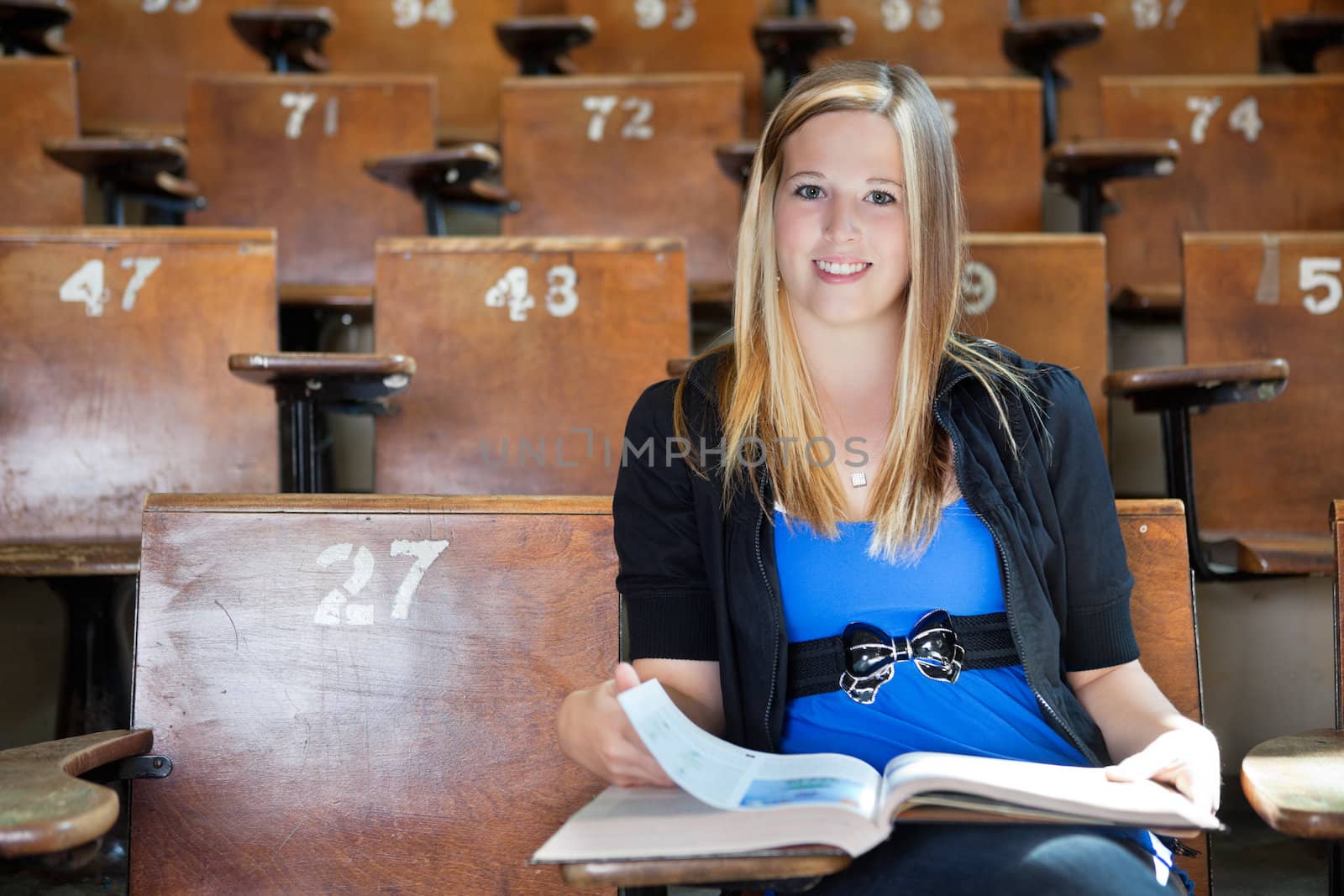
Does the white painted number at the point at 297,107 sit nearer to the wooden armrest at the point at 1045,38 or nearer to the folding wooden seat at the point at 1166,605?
the wooden armrest at the point at 1045,38

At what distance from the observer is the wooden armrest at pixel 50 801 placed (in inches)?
17.4

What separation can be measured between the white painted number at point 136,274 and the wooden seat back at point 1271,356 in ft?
3.11

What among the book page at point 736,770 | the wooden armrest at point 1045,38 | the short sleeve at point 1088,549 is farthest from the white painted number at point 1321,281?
the book page at point 736,770

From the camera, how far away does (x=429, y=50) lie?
190cm

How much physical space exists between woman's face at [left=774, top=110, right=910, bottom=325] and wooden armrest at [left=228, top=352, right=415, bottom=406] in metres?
0.41

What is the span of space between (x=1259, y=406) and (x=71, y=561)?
1.01 m

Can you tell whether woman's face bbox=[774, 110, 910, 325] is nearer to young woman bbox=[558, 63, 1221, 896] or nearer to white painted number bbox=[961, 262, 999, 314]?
young woman bbox=[558, 63, 1221, 896]

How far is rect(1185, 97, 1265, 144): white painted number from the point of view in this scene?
1466 millimetres

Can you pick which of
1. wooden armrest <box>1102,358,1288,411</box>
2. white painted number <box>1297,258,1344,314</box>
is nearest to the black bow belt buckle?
wooden armrest <box>1102,358,1288,411</box>

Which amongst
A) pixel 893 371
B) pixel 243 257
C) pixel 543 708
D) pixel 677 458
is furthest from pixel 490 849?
pixel 243 257

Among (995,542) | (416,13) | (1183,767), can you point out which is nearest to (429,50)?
(416,13)

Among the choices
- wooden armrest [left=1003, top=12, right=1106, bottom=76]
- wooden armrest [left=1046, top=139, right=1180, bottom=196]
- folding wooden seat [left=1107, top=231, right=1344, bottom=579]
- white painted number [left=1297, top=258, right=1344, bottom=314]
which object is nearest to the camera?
folding wooden seat [left=1107, top=231, right=1344, bottom=579]

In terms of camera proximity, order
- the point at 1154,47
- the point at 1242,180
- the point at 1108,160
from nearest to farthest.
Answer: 1. the point at 1108,160
2. the point at 1242,180
3. the point at 1154,47

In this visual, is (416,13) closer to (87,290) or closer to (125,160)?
(125,160)
